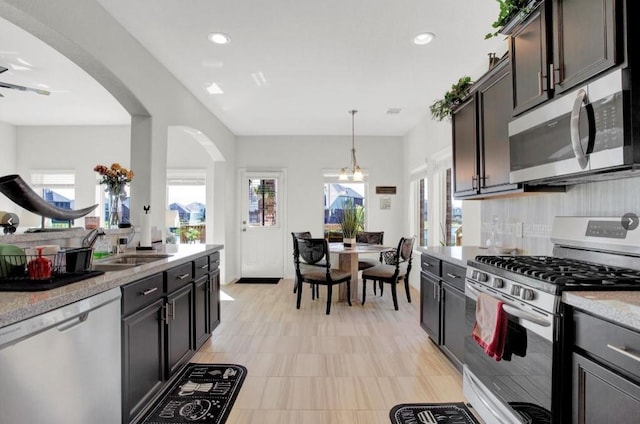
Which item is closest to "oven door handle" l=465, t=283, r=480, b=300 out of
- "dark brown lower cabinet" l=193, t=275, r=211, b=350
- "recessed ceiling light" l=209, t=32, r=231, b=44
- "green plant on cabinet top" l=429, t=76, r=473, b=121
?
"green plant on cabinet top" l=429, t=76, r=473, b=121

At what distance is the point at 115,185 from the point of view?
2857 mm

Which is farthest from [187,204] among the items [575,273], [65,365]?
[575,273]

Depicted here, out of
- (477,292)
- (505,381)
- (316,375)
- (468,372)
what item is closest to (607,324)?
(505,381)

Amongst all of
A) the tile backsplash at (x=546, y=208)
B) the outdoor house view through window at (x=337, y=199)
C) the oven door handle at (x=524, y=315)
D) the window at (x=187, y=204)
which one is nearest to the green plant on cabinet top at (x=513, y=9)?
the tile backsplash at (x=546, y=208)

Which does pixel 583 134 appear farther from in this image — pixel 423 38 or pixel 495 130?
pixel 423 38

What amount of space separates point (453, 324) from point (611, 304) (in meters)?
1.56

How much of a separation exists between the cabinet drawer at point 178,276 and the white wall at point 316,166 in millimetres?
3904

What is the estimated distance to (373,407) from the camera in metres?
2.21

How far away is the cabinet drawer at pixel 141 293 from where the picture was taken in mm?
1808

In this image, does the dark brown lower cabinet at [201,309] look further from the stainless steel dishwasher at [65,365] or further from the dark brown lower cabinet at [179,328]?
the stainless steel dishwasher at [65,365]

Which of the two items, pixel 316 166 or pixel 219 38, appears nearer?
pixel 219 38

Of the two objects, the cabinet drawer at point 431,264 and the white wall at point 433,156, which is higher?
the white wall at point 433,156

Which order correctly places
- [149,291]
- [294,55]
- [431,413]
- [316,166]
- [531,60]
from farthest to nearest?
[316,166]
[294,55]
[431,413]
[149,291]
[531,60]

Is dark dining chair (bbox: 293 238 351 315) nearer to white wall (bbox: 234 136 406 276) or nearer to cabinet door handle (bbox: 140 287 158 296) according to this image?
white wall (bbox: 234 136 406 276)
